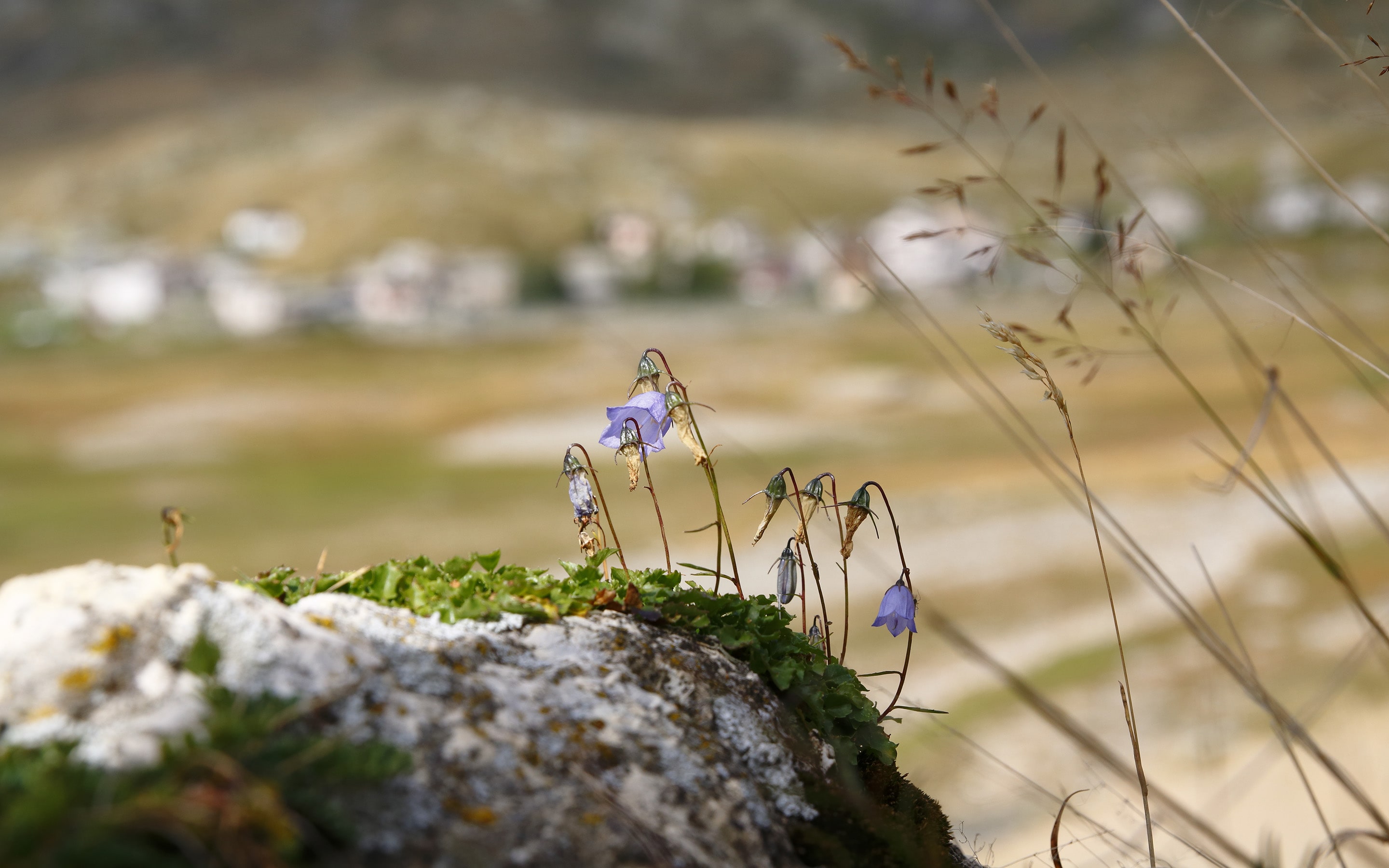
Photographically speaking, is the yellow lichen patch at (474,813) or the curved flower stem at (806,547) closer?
the yellow lichen patch at (474,813)

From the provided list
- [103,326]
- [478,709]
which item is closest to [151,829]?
[478,709]

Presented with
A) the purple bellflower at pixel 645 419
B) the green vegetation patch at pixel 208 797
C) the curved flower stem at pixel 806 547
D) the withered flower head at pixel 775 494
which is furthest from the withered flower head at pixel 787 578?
the green vegetation patch at pixel 208 797

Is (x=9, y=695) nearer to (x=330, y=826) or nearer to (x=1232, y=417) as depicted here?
(x=330, y=826)

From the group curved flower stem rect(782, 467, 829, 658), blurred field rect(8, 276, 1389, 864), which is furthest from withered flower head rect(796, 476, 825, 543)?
blurred field rect(8, 276, 1389, 864)

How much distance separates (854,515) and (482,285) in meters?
111

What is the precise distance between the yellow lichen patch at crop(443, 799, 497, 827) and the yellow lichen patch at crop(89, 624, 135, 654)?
2.02 feet

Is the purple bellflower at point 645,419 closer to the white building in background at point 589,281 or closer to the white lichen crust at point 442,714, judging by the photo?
the white lichen crust at point 442,714

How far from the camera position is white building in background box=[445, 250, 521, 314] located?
10794 cm

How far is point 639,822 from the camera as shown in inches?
68.6

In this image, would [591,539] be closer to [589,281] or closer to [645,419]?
[645,419]

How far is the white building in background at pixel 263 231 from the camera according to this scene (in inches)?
5778

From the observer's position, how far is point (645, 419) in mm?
2764

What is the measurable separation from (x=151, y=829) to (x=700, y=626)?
1.33 m

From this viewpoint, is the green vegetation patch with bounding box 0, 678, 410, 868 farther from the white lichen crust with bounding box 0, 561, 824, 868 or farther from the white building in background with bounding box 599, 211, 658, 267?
the white building in background with bounding box 599, 211, 658, 267
